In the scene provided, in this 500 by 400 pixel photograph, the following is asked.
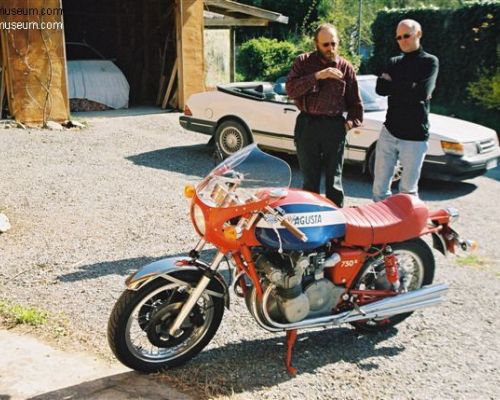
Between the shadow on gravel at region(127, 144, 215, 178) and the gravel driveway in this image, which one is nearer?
the gravel driveway

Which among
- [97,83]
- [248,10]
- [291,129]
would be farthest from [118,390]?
[248,10]

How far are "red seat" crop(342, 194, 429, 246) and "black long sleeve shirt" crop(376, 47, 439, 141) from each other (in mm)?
1590

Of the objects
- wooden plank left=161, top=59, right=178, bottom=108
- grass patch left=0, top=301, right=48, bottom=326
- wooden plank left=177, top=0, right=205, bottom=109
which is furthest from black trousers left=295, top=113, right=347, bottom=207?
wooden plank left=161, top=59, right=178, bottom=108

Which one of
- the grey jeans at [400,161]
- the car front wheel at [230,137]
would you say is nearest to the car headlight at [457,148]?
the grey jeans at [400,161]

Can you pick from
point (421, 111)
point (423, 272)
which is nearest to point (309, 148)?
point (421, 111)

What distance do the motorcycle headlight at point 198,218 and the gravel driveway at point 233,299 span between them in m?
0.89

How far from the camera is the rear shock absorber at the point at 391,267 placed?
4.13 metres

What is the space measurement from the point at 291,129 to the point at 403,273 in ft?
16.7

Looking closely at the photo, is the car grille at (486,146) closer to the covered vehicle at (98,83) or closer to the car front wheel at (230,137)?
the car front wheel at (230,137)

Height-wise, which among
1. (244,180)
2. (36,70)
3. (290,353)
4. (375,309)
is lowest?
(290,353)

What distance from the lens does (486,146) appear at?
8398 millimetres

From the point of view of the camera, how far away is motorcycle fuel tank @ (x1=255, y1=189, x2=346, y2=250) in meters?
3.63

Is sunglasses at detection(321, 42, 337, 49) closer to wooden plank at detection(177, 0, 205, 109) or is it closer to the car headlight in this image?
the car headlight

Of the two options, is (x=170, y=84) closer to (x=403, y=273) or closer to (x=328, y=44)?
(x=328, y=44)
